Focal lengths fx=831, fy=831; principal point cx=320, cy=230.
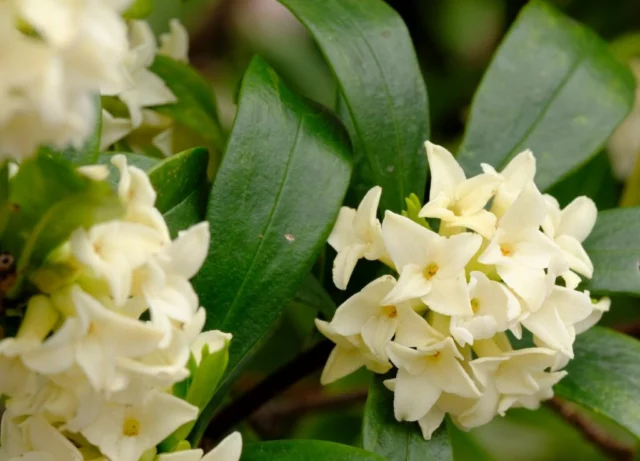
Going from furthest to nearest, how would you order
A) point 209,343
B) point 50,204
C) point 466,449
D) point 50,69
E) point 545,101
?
point 466,449, point 545,101, point 209,343, point 50,204, point 50,69

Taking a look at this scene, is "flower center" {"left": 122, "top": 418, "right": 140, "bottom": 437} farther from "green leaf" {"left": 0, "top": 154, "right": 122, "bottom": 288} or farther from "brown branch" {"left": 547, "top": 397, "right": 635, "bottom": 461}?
"brown branch" {"left": 547, "top": 397, "right": 635, "bottom": 461}

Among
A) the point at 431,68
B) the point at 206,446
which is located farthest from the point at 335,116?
the point at 431,68

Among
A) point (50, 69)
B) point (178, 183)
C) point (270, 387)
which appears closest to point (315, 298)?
point (270, 387)

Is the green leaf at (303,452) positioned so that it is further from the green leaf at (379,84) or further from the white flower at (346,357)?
the green leaf at (379,84)

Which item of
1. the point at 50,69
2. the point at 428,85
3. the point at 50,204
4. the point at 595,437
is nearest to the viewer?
the point at 50,69

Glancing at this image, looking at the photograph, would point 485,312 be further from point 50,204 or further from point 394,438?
point 50,204

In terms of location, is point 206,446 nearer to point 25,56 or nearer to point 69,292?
point 69,292
